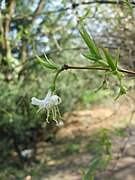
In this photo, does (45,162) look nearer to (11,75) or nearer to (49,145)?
(49,145)

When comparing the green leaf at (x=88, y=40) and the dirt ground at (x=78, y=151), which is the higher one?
the green leaf at (x=88, y=40)

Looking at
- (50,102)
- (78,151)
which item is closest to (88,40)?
(50,102)

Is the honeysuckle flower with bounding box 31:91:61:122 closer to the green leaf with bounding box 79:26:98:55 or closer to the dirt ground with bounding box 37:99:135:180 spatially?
the green leaf with bounding box 79:26:98:55

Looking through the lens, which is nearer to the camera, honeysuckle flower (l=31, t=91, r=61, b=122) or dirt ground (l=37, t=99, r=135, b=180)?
honeysuckle flower (l=31, t=91, r=61, b=122)

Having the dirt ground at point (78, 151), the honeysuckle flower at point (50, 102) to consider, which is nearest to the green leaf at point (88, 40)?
the honeysuckle flower at point (50, 102)

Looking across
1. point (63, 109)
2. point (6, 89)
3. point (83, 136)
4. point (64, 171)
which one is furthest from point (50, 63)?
point (83, 136)

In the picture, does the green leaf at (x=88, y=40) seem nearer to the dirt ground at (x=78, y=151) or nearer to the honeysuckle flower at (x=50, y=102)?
the honeysuckle flower at (x=50, y=102)

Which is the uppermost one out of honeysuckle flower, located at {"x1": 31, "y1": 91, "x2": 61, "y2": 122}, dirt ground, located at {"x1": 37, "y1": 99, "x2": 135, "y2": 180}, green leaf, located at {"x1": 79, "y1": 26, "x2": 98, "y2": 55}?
green leaf, located at {"x1": 79, "y1": 26, "x2": 98, "y2": 55}

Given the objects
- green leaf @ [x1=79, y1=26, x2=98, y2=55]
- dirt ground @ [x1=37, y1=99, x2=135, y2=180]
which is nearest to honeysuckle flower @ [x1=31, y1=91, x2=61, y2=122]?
green leaf @ [x1=79, y1=26, x2=98, y2=55]
